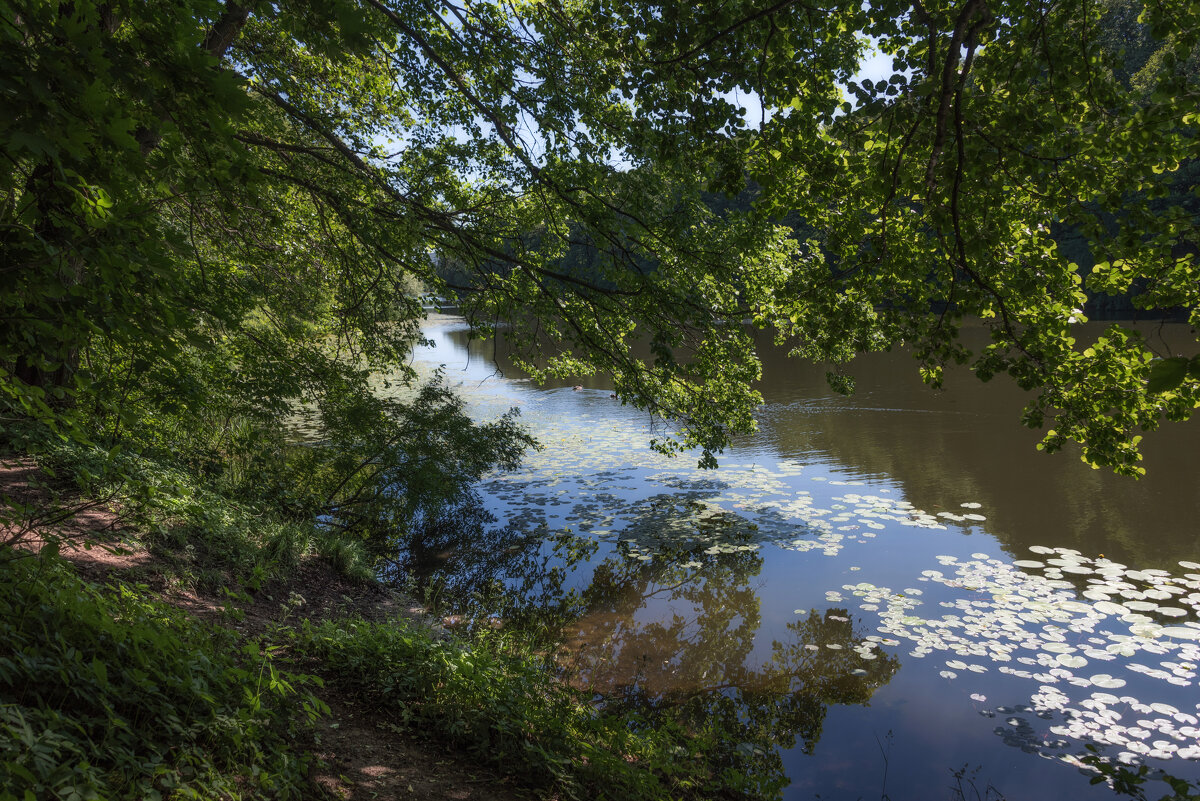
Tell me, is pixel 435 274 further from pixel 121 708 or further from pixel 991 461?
pixel 991 461

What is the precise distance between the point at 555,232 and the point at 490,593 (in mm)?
4463

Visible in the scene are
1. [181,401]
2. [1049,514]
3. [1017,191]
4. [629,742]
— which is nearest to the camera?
[629,742]

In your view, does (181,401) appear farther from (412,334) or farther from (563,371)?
(563,371)

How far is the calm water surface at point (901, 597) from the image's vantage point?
547 centimetres

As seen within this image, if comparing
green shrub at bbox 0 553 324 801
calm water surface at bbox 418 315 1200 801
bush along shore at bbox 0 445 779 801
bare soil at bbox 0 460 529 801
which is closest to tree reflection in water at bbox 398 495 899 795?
calm water surface at bbox 418 315 1200 801

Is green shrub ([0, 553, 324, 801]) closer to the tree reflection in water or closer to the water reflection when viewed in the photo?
the tree reflection in water

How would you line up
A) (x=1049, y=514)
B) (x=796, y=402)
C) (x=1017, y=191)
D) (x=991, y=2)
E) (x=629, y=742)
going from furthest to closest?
(x=796, y=402) < (x=1049, y=514) < (x=1017, y=191) < (x=629, y=742) < (x=991, y=2)

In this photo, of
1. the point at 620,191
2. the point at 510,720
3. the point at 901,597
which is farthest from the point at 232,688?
the point at 901,597

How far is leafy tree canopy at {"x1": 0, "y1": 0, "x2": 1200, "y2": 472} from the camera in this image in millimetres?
2201

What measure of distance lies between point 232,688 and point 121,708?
21.0 inches

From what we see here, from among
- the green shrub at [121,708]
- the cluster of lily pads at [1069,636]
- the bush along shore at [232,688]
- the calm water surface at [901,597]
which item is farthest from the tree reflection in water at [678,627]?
the green shrub at [121,708]

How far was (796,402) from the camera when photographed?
20172mm

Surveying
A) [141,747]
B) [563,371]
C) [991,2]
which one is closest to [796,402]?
[563,371]

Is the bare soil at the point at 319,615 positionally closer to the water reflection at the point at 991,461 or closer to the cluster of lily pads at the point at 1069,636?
the water reflection at the point at 991,461
